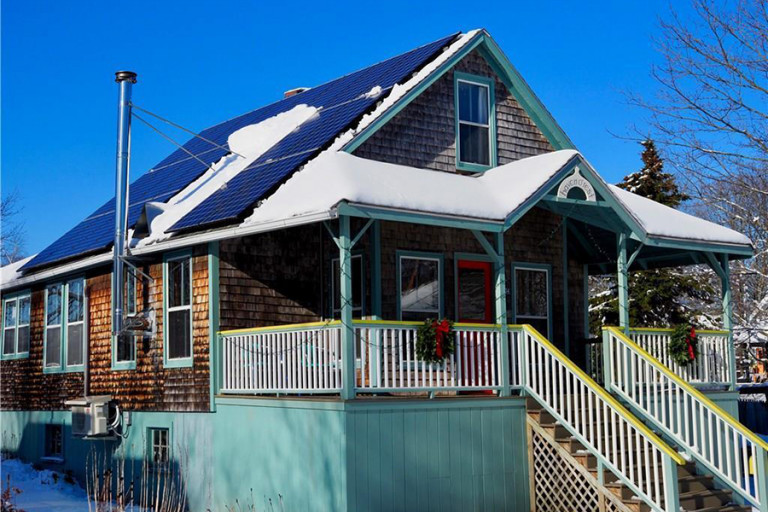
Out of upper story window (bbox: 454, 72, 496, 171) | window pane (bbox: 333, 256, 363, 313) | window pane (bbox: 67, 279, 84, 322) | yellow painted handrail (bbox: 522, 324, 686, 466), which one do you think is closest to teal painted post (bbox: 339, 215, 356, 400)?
yellow painted handrail (bbox: 522, 324, 686, 466)

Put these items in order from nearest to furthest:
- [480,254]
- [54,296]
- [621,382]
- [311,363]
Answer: [311,363]
[621,382]
[480,254]
[54,296]

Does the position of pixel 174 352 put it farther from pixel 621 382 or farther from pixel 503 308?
pixel 621 382

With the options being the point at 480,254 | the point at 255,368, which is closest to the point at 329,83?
the point at 480,254

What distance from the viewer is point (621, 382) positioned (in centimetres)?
1491

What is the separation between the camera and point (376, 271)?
49.6 ft

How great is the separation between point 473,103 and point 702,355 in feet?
20.0

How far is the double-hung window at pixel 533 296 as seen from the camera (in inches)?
685

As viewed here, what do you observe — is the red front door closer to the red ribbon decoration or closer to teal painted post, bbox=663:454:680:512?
the red ribbon decoration

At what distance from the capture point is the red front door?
16.6m

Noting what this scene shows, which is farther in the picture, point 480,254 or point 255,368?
point 480,254

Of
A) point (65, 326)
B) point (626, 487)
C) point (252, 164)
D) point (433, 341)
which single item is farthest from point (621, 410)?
point (65, 326)

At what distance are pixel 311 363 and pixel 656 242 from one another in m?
6.33

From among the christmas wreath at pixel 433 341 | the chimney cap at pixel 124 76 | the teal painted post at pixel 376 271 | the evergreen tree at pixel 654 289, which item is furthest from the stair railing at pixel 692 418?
the evergreen tree at pixel 654 289

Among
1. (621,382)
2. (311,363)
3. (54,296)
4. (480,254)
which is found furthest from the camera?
(54,296)
